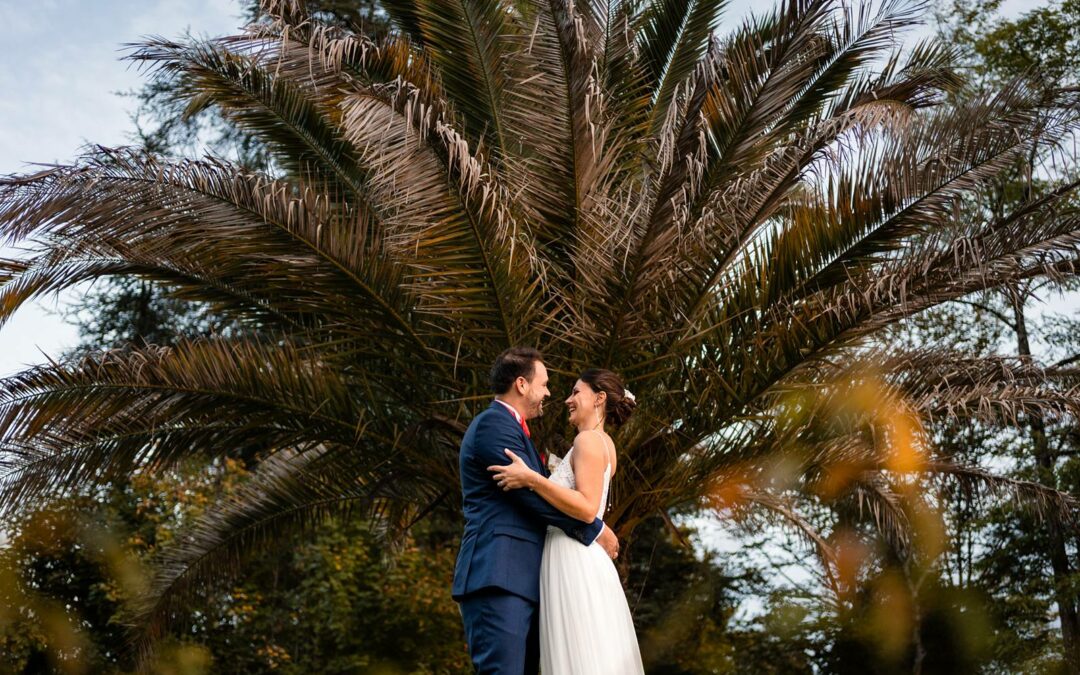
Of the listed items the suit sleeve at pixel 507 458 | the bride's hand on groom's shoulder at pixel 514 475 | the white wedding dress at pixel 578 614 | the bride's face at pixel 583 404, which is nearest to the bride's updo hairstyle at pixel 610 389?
the bride's face at pixel 583 404

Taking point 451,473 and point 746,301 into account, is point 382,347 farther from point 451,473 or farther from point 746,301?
point 746,301

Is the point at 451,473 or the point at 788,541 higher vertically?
the point at 788,541

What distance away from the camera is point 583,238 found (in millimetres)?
7199

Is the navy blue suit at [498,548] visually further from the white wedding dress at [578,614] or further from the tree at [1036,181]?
the tree at [1036,181]

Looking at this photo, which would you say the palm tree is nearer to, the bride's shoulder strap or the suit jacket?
the bride's shoulder strap

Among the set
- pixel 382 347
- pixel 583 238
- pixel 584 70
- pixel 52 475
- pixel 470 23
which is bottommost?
pixel 52 475

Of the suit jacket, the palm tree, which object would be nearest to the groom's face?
the suit jacket

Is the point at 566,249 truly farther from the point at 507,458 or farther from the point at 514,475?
the point at 514,475

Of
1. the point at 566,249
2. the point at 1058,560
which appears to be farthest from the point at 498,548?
the point at 1058,560

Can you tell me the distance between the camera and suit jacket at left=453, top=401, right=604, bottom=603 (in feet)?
15.7

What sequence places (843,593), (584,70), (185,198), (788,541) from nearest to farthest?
(584,70)
(185,198)
(843,593)
(788,541)

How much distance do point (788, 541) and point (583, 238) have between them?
10720mm

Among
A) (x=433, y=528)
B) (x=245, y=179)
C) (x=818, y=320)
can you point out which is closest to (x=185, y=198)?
(x=245, y=179)

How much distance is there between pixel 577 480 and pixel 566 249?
8.88 feet
